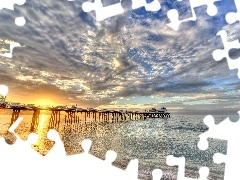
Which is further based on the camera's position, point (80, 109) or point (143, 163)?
point (80, 109)

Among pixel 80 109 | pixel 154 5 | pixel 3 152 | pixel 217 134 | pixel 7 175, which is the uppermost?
pixel 80 109

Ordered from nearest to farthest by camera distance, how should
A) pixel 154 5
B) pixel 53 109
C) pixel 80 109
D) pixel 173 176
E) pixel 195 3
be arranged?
pixel 154 5, pixel 195 3, pixel 173 176, pixel 53 109, pixel 80 109

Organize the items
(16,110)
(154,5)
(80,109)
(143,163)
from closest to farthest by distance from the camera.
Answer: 1. (154,5)
2. (143,163)
3. (16,110)
4. (80,109)

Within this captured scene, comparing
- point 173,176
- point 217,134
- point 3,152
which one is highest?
point 217,134

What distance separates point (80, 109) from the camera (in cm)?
5644

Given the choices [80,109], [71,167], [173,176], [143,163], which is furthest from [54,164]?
[80,109]

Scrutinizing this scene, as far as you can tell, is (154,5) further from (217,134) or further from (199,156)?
(199,156)

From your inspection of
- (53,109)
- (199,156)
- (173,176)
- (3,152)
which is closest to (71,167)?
(3,152)

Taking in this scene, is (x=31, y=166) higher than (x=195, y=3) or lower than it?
lower

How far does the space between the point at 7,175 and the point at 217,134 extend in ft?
16.2

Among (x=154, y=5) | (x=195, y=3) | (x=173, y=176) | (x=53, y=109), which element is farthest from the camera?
(x=53, y=109)

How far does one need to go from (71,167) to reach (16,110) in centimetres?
3468

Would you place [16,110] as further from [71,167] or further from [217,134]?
[217,134]

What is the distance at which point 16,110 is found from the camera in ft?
123
